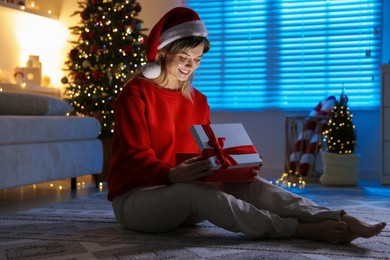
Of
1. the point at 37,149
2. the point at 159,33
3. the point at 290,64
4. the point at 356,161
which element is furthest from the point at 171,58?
the point at 290,64

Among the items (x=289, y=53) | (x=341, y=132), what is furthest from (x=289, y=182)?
(x=289, y=53)

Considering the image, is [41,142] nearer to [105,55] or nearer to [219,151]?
[105,55]

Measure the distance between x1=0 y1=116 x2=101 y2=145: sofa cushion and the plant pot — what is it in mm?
1589

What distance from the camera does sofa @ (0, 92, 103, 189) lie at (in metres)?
2.94

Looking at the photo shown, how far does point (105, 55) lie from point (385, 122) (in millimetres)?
2108

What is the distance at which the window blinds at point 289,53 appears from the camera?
4.61 metres

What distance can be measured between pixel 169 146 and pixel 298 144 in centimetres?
260

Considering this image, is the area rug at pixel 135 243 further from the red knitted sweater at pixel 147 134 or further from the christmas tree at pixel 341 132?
the christmas tree at pixel 341 132

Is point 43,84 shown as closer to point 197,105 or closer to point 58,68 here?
point 58,68

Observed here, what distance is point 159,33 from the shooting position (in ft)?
6.80

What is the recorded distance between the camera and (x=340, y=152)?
4.17m

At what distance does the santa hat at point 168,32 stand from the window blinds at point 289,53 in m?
2.70

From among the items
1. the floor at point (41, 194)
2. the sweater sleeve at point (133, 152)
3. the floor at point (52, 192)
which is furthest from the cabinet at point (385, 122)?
the sweater sleeve at point (133, 152)

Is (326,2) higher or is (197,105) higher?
(326,2)
